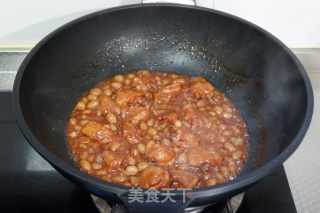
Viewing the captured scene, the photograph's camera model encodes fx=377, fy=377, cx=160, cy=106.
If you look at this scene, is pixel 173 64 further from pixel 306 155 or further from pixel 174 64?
pixel 306 155

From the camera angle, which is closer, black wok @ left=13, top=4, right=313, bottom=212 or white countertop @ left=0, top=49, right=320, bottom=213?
black wok @ left=13, top=4, right=313, bottom=212

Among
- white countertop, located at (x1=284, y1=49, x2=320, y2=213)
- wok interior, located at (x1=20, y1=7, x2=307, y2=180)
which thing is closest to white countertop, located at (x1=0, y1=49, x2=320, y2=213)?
white countertop, located at (x1=284, y1=49, x2=320, y2=213)

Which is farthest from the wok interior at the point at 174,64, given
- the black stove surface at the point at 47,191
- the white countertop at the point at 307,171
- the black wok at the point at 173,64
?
the white countertop at the point at 307,171

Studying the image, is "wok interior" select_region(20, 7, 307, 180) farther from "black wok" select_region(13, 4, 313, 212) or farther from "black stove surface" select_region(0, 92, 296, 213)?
"black stove surface" select_region(0, 92, 296, 213)

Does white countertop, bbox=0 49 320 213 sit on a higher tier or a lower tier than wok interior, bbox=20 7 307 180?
lower

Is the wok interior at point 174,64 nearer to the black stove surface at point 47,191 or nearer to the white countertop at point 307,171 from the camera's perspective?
the black stove surface at point 47,191

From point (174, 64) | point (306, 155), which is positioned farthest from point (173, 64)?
point (306, 155)
